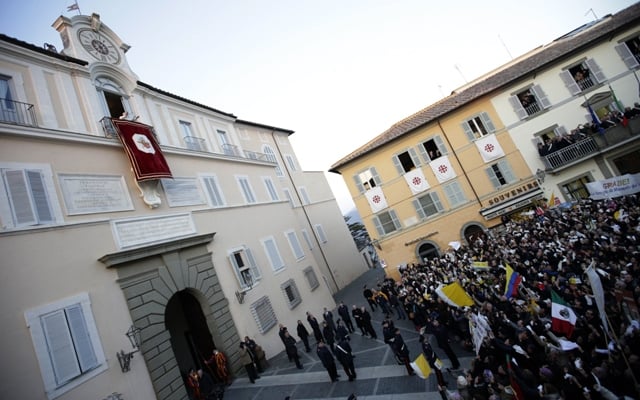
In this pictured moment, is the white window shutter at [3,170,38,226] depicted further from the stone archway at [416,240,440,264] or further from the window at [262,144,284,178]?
the stone archway at [416,240,440,264]

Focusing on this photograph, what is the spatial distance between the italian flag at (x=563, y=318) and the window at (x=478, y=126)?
19.3 m

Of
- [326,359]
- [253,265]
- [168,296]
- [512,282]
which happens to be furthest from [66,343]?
[512,282]

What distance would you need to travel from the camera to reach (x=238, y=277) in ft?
52.4

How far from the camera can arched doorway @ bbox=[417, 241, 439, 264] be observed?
25375 mm

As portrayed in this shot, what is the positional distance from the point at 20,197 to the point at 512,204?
88.6 ft

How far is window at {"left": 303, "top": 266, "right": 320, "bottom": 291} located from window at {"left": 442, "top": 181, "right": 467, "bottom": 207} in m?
12.4

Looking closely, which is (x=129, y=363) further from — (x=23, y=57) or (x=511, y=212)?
(x=511, y=212)

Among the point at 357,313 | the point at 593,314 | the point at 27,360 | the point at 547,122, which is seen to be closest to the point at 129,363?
the point at 27,360

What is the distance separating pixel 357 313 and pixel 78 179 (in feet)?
41.5

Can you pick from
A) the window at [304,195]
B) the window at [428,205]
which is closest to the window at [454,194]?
the window at [428,205]

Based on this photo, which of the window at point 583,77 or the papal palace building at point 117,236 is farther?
the window at point 583,77

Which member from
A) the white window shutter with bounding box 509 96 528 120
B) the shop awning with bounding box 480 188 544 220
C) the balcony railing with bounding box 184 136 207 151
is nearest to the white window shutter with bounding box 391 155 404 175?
the shop awning with bounding box 480 188 544 220

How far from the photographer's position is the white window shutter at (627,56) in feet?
72.1

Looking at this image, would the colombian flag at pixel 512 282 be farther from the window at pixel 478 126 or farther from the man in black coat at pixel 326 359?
the window at pixel 478 126
